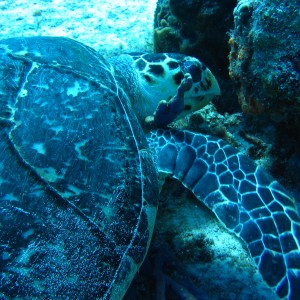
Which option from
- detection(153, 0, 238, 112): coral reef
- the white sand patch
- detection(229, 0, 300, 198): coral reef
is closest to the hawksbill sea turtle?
detection(229, 0, 300, 198): coral reef

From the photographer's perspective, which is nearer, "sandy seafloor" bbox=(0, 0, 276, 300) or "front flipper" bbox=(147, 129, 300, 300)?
"front flipper" bbox=(147, 129, 300, 300)

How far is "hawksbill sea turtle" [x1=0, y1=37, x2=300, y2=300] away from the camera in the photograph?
1.16 metres

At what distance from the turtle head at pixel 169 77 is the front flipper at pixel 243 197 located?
0.44m

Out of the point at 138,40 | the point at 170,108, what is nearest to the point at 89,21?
the point at 138,40

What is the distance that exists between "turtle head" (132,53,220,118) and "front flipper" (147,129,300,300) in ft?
1.44

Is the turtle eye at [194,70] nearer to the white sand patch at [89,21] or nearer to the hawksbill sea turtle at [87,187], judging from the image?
the hawksbill sea turtle at [87,187]

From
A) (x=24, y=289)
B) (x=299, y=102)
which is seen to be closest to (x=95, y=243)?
(x=24, y=289)

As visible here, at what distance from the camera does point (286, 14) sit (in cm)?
164

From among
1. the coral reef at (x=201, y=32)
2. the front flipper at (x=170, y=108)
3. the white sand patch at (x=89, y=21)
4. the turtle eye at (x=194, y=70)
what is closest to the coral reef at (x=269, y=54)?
the front flipper at (x=170, y=108)

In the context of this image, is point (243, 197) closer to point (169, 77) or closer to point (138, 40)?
point (169, 77)

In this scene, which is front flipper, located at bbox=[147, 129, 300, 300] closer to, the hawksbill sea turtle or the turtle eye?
the hawksbill sea turtle

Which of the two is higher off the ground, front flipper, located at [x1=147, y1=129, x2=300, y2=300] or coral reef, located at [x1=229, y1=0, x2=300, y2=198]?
coral reef, located at [x1=229, y1=0, x2=300, y2=198]

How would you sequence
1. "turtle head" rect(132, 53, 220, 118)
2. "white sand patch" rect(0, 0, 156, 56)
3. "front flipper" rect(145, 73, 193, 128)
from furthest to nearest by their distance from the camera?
"white sand patch" rect(0, 0, 156, 56) → "turtle head" rect(132, 53, 220, 118) → "front flipper" rect(145, 73, 193, 128)

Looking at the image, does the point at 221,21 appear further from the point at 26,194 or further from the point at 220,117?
the point at 26,194
